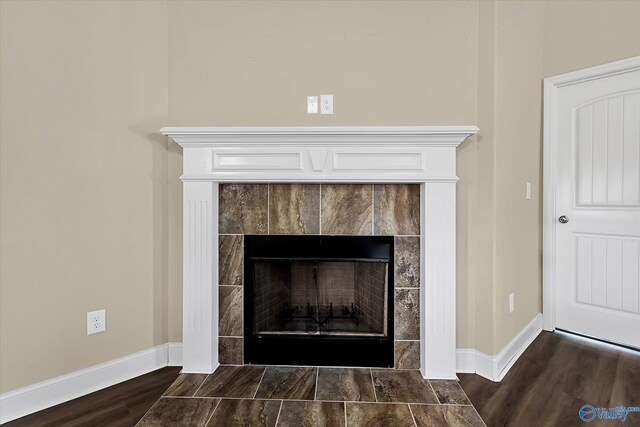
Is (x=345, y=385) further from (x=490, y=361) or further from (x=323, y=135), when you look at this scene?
(x=323, y=135)

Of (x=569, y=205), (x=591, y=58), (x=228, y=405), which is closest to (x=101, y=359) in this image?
(x=228, y=405)

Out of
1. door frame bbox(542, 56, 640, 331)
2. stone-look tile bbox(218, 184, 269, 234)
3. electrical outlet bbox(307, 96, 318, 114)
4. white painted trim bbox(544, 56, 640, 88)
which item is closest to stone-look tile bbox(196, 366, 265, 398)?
stone-look tile bbox(218, 184, 269, 234)

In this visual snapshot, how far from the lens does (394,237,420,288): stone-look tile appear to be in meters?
1.99

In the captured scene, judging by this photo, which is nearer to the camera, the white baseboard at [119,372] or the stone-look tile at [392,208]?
the white baseboard at [119,372]

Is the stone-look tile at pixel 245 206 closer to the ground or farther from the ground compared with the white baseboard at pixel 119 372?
farther from the ground

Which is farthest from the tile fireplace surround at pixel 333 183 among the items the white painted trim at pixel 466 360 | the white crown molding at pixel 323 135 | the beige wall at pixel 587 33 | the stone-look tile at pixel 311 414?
the beige wall at pixel 587 33

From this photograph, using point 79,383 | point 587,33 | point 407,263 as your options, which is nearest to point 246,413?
point 79,383

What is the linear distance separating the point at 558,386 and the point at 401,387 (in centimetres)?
88

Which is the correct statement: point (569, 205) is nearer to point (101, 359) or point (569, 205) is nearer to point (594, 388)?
point (594, 388)

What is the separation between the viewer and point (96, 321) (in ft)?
5.94

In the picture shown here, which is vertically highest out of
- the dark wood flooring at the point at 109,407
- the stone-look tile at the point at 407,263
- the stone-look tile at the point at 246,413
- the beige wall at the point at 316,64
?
the beige wall at the point at 316,64

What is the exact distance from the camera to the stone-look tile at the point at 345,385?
1709mm

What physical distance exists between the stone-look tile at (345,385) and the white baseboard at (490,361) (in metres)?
0.59

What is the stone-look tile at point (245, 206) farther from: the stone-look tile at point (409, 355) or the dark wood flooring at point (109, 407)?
the stone-look tile at point (409, 355)
